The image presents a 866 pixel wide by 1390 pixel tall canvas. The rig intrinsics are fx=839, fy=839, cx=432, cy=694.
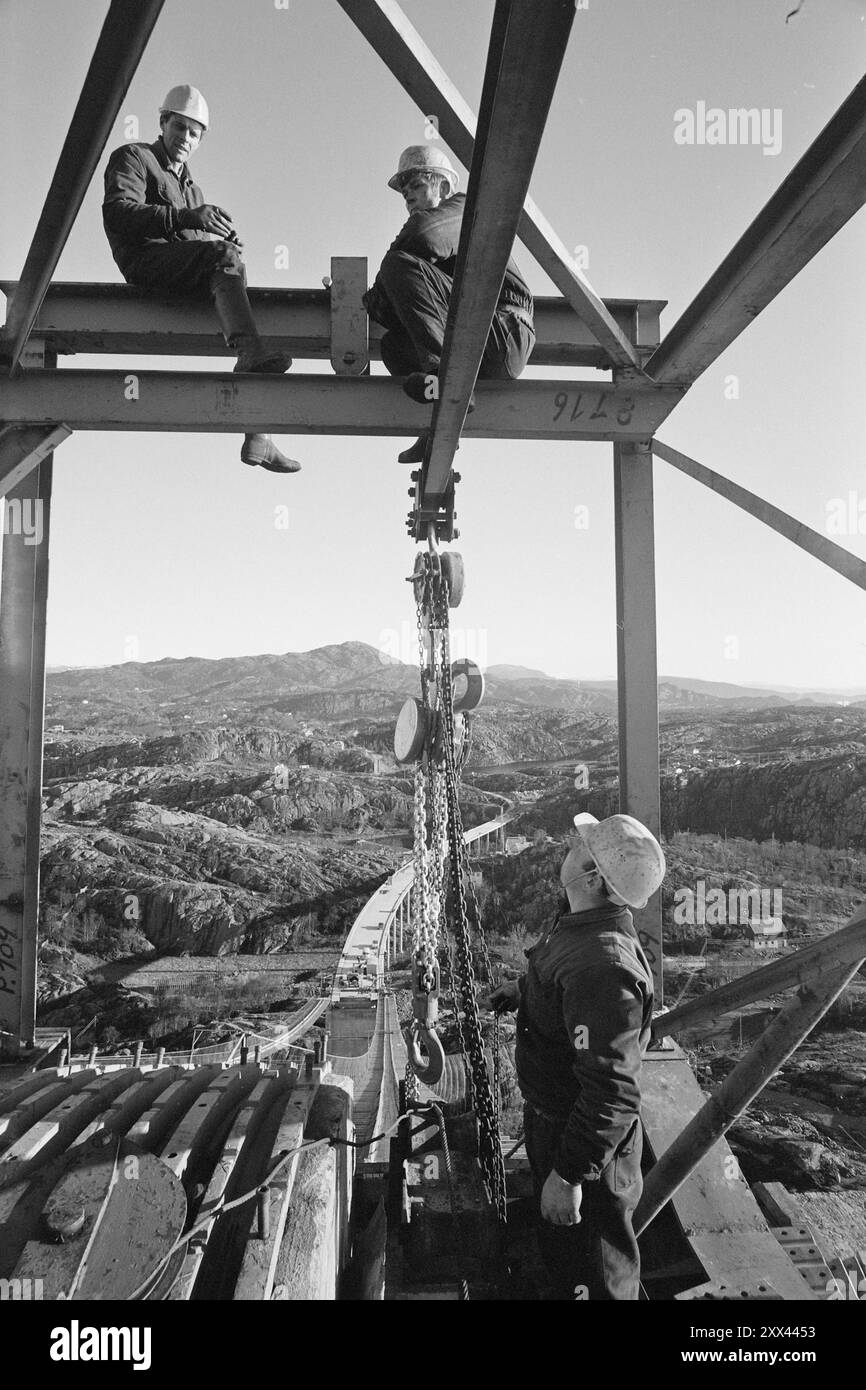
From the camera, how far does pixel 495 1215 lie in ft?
10.1

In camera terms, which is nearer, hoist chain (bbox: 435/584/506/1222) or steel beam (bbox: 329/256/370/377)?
hoist chain (bbox: 435/584/506/1222)

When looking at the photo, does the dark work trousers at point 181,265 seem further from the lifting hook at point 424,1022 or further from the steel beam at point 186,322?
the lifting hook at point 424,1022

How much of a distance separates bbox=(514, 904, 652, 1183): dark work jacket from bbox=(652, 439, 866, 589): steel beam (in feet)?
4.95

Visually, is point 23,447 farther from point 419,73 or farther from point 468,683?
point 468,683

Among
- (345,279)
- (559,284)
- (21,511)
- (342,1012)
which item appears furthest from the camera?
(342,1012)

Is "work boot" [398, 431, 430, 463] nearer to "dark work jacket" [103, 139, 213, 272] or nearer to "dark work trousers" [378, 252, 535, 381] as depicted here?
"dark work trousers" [378, 252, 535, 381]

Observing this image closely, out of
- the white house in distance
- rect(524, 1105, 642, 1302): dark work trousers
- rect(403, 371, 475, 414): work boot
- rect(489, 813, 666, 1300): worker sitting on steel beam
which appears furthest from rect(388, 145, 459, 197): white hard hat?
the white house in distance

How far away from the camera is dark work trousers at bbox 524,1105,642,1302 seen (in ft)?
8.21

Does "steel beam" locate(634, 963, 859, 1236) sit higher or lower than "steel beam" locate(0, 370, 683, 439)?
lower

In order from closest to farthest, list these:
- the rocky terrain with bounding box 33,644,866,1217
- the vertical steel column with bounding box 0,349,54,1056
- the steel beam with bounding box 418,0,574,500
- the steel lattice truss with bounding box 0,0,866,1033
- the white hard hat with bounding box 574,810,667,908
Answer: the steel beam with bounding box 418,0,574,500
the steel lattice truss with bounding box 0,0,866,1033
the white hard hat with bounding box 574,810,667,908
the vertical steel column with bounding box 0,349,54,1056
the rocky terrain with bounding box 33,644,866,1217

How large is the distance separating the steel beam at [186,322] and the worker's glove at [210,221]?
33 cm

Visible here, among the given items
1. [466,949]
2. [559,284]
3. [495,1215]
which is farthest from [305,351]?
[495,1215]
